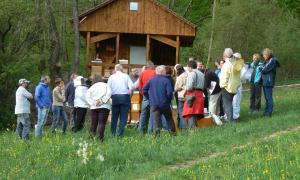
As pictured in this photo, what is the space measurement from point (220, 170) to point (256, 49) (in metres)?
34.2

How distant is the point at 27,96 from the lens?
15.9 m

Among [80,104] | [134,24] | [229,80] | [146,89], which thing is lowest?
[80,104]

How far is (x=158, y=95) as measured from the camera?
46.2 feet

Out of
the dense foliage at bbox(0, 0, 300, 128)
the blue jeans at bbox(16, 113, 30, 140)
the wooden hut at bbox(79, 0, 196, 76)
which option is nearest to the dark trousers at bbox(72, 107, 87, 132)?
the blue jeans at bbox(16, 113, 30, 140)

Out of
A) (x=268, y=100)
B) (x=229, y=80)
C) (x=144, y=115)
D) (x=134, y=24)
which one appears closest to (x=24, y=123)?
(x=144, y=115)

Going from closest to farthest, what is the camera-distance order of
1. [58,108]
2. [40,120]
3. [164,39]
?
[40,120]
[58,108]
[164,39]

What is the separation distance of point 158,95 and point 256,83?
4.64 m

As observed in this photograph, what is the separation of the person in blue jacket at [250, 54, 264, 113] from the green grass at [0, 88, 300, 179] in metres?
2.30

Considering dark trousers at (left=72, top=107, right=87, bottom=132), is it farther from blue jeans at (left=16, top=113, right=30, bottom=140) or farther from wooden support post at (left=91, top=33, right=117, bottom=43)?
wooden support post at (left=91, top=33, right=117, bottom=43)

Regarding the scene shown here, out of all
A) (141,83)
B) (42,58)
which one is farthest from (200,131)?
(42,58)

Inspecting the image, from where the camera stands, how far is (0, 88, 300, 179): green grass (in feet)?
36.0

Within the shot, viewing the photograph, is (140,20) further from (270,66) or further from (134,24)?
(270,66)

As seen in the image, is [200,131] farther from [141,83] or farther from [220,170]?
[220,170]

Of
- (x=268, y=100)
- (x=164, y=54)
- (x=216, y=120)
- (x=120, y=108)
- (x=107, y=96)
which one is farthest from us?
(x=164, y=54)
